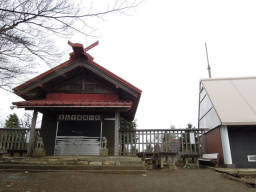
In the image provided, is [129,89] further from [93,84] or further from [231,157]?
[231,157]

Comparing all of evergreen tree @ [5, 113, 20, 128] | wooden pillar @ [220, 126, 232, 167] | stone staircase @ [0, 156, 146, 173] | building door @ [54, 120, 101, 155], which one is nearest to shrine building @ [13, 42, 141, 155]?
building door @ [54, 120, 101, 155]

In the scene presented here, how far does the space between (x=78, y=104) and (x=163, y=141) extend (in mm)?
5115

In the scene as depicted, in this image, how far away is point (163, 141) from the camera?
10164mm

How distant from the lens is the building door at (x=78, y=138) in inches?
348

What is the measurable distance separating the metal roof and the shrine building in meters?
4.26

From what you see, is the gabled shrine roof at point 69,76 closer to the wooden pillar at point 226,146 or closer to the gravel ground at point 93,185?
the gravel ground at point 93,185

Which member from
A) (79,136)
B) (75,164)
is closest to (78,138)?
(79,136)

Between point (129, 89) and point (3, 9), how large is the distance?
6.29 metres

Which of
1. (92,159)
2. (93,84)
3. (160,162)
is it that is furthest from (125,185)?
(93,84)

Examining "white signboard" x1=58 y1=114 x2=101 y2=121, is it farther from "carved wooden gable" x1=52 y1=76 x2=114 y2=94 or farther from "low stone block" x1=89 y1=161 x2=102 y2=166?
"low stone block" x1=89 y1=161 x2=102 y2=166

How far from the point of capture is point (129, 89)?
30.4 ft

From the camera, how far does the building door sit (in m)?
8.84

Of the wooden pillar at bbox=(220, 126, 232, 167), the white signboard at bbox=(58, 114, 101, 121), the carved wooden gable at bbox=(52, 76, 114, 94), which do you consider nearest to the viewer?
the wooden pillar at bbox=(220, 126, 232, 167)

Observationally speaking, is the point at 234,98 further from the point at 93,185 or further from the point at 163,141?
the point at 93,185
